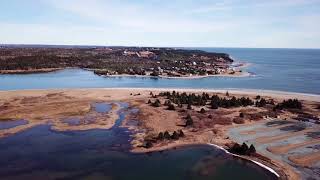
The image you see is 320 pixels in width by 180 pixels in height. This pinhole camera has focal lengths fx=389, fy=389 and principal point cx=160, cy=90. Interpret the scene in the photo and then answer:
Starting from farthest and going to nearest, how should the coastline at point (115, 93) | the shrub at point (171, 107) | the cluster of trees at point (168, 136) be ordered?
1. the coastline at point (115, 93)
2. the shrub at point (171, 107)
3. the cluster of trees at point (168, 136)

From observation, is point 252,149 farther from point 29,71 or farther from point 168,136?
point 29,71

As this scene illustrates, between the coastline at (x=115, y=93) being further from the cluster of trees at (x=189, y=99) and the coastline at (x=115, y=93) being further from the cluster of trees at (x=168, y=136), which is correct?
the cluster of trees at (x=168, y=136)

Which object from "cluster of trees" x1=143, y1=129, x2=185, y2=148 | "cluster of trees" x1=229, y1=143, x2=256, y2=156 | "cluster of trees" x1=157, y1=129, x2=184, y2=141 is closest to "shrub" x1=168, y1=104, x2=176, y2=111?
"cluster of trees" x1=143, y1=129, x2=185, y2=148

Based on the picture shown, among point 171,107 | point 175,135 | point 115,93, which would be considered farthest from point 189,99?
point 175,135

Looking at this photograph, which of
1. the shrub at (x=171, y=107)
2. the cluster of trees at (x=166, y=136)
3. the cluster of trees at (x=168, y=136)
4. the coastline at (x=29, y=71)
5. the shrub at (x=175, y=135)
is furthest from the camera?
the coastline at (x=29, y=71)

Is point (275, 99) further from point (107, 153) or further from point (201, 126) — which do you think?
point (107, 153)

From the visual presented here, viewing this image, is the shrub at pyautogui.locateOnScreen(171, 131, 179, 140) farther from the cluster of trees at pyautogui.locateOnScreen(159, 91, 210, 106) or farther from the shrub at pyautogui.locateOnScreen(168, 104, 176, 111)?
the cluster of trees at pyautogui.locateOnScreen(159, 91, 210, 106)

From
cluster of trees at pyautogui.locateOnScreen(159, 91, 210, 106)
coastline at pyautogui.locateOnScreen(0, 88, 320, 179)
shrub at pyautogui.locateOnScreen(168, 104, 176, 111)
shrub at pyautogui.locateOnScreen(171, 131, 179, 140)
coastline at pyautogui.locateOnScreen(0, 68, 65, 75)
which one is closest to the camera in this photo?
shrub at pyautogui.locateOnScreen(171, 131, 179, 140)

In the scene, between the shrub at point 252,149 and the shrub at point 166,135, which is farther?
the shrub at point 166,135

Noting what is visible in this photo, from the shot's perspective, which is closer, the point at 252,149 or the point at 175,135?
the point at 252,149

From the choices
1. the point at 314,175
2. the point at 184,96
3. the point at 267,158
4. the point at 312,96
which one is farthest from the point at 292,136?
the point at 312,96

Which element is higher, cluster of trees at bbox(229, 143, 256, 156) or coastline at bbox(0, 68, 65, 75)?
cluster of trees at bbox(229, 143, 256, 156)

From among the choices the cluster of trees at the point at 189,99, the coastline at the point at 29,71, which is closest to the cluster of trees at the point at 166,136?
the cluster of trees at the point at 189,99
